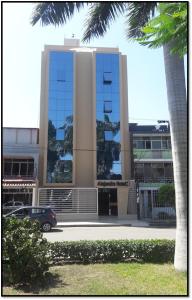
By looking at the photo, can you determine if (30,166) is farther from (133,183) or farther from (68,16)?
(68,16)

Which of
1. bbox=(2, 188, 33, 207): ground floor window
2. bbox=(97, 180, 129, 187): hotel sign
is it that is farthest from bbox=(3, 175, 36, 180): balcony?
bbox=(97, 180, 129, 187): hotel sign

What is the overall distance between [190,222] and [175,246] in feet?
11.0

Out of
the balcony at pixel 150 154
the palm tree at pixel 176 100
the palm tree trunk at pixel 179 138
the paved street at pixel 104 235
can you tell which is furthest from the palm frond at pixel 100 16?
the balcony at pixel 150 154

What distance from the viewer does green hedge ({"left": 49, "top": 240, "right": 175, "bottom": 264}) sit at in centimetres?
880

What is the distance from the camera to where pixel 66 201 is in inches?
1075

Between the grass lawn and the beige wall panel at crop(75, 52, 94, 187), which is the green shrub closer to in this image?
the grass lawn

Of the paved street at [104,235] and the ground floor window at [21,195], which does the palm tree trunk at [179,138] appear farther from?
the ground floor window at [21,195]

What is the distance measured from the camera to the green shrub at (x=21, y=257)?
682cm

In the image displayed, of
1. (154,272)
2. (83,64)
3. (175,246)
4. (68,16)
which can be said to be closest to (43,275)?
(154,272)

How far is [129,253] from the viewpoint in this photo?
29.5 feet

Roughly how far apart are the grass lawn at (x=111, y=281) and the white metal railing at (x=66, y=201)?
18.6 metres

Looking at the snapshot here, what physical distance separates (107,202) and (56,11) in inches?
980

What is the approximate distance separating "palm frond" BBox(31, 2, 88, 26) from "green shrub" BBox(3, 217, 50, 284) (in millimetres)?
4717

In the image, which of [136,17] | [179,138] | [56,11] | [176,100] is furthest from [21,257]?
[136,17]
